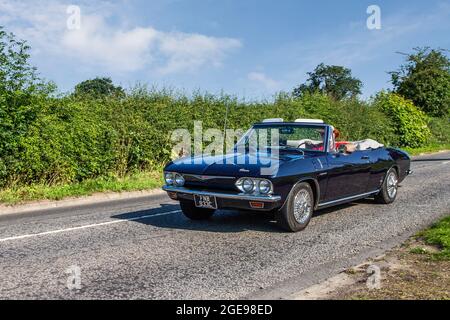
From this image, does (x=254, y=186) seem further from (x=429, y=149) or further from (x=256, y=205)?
(x=429, y=149)

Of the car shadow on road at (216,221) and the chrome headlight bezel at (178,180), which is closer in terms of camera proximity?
the chrome headlight bezel at (178,180)

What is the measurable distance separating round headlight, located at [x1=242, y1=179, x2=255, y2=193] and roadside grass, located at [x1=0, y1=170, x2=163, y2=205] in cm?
592

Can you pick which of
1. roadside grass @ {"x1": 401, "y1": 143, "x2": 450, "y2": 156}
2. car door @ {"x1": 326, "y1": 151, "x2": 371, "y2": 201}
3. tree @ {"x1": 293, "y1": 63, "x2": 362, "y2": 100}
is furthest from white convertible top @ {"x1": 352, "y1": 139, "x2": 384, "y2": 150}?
tree @ {"x1": 293, "y1": 63, "x2": 362, "y2": 100}

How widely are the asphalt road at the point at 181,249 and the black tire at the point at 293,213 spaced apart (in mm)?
143

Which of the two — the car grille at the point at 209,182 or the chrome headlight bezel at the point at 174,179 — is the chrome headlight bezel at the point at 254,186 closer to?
the car grille at the point at 209,182

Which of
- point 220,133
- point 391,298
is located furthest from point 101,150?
point 391,298

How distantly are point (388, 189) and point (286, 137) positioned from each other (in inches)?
112

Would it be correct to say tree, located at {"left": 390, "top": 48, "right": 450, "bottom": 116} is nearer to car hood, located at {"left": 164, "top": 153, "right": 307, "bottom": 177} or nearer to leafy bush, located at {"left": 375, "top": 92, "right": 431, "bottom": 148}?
leafy bush, located at {"left": 375, "top": 92, "right": 431, "bottom": 148}

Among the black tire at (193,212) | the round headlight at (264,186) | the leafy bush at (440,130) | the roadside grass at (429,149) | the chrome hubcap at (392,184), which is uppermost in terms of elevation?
the leafy bush at (440,130)

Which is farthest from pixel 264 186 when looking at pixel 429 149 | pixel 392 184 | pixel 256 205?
pixel 429 149

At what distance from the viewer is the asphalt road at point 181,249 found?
14.7 feet

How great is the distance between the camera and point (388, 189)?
30.6ft

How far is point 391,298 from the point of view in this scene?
402 cm

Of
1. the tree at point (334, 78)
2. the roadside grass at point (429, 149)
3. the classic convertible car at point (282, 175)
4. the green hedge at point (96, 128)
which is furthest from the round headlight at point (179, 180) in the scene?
the tree at point (334, 78)
